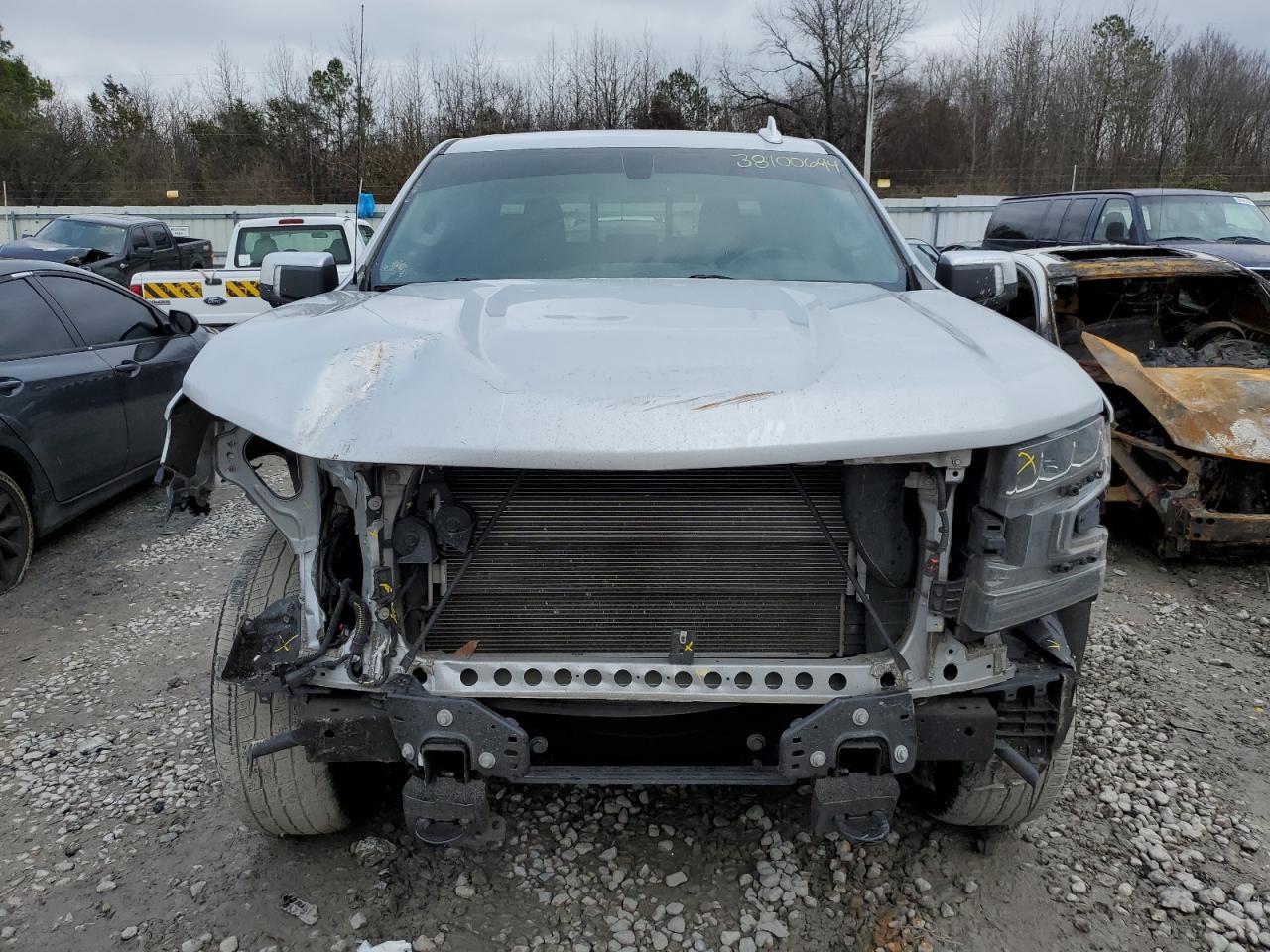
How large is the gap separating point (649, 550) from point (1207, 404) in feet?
13.1

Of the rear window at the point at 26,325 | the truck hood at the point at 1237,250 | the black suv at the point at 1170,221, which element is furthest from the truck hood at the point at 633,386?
the black suv at the point at 1170,221

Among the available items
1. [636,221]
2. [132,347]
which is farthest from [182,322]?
[636,221]

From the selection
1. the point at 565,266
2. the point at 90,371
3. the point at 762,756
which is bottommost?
the point at 762,756

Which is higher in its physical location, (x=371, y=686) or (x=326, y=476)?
(x=326, y=476)

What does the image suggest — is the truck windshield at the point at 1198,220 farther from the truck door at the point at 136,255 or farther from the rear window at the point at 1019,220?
the truck door at the point at 136,255

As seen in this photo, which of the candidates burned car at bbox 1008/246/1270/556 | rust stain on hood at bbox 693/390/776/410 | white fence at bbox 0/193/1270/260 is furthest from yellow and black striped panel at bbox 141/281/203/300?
white fence at bbox 0/193/1270/260

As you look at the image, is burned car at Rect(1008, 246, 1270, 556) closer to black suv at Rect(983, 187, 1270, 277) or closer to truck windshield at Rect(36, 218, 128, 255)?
black suv at Rect(983, 187, 1270, 277)

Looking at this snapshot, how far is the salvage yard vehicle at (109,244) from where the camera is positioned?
505 inches

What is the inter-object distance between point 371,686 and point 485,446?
661mm

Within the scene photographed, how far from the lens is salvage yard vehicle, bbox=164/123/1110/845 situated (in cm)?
186

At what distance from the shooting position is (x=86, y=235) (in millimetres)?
13703

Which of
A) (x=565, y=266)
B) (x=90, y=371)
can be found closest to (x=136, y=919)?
(x=565, y=266)

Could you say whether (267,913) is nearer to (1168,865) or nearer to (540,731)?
(540,731)

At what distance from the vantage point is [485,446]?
1.79 m
